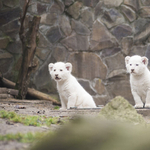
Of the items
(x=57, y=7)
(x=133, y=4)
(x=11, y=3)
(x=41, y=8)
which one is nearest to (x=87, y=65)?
(x=57, y=7)

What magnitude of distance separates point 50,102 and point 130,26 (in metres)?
3.52

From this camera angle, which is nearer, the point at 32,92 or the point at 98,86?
the point at 32,92

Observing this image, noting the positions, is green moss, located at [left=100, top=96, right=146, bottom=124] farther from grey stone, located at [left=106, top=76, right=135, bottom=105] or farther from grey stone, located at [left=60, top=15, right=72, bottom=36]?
grey stone, located at [left=60, top=15, right=72, bottom=36]

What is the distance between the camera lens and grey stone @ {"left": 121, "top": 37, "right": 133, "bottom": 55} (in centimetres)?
861

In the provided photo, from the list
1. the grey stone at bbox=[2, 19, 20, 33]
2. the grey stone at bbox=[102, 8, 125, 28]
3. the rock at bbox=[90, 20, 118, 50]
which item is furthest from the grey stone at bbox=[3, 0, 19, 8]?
the grey stone at bbox=[102, 8, 125, 28]

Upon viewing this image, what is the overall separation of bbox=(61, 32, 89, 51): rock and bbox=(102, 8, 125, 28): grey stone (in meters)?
0.80

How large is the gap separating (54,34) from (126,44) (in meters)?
2.31

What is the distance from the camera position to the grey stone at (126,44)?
8.61m

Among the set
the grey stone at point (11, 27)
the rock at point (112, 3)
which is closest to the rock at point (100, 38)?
the rock at point (112, 3)

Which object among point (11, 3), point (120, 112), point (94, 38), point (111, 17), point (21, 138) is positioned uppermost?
point (11, 3)

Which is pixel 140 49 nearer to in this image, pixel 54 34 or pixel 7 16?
A: pixel 54 34

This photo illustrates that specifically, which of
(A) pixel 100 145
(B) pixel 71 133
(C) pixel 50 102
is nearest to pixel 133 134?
(A) pixel 100 145

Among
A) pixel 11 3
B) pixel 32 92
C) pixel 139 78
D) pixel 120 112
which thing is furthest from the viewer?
pixel 11 3

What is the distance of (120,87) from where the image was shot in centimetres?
859
